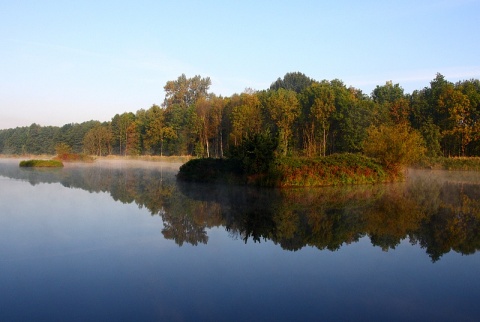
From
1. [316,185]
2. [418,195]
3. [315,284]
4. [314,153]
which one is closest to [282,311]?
[315,284]

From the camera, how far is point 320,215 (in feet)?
49.6

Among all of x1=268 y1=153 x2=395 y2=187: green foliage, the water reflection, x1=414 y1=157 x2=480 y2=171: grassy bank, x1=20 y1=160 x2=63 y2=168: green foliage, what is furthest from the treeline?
x1=20 y1=160 x2=63 y2=168: green foliage

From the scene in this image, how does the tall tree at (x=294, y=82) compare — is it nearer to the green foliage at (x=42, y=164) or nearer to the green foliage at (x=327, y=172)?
the green foliage at (x=42, y=164)

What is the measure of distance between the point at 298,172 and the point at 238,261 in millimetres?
16776

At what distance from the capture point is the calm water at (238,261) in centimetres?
660

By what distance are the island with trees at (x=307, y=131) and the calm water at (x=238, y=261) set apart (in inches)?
334

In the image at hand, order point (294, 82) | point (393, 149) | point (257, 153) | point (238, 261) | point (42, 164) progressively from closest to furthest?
point (238, 261), point (257, 153), point (393, 149), point (42, 164), point (294, 82)

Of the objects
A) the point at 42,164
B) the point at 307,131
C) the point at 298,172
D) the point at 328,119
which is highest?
the point at 328,119

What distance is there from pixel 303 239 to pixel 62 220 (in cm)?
828

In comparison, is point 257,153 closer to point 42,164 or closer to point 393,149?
point 393,149

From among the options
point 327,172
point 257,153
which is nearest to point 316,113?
point 327,172

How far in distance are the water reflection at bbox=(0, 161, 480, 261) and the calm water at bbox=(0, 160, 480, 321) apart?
0.07 meters

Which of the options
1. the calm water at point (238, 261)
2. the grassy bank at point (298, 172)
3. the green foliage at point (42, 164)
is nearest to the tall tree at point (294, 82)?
the green foliage at point (42, 164)

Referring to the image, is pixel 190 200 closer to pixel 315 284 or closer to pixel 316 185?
pixel 316 185
